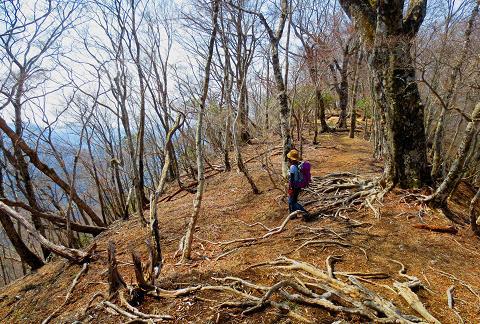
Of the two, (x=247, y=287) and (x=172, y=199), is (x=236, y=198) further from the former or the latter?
(x=247, y=287)

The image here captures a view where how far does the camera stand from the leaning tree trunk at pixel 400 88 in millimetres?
6320

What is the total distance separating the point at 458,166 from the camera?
589 cm

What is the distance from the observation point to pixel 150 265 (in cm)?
446

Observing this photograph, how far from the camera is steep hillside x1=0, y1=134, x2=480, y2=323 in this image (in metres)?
3.67

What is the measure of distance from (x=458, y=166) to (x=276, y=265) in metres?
4.15

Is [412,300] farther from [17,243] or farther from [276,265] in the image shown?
[17,243]

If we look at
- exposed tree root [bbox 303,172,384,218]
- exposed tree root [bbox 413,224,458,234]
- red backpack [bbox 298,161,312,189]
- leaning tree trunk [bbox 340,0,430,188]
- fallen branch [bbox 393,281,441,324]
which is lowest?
exposed tree root [bbox 413,224,458,234]

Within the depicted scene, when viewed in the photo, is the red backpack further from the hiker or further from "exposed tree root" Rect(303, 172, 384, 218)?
"exposed tree root" Rect(303, 172, 384, 218)

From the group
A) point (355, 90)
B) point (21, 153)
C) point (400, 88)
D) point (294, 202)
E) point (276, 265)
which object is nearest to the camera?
point (276, 265)

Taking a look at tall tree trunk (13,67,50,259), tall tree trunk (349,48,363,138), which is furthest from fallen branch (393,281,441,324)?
tall tree trunk (349,48,363,138)

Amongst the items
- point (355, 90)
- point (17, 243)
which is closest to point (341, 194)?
point (17, 243)

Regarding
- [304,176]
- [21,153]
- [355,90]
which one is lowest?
[304,176]

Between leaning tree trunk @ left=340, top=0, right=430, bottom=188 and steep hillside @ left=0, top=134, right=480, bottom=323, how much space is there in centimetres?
68

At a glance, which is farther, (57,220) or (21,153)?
(21,153)
